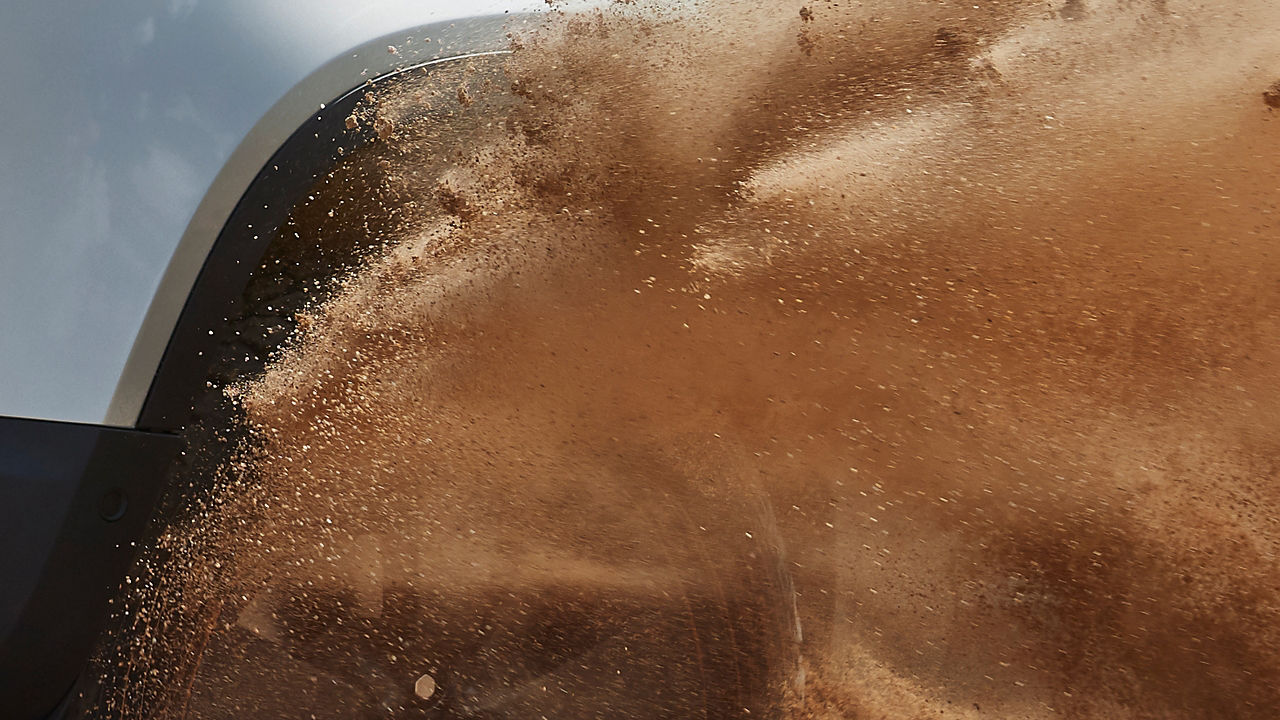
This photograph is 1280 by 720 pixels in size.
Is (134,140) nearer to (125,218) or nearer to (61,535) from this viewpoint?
(125,218)

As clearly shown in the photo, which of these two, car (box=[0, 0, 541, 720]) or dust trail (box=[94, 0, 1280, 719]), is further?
car (box=[0, 0, 541, 720])

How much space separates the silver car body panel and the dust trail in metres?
0.16

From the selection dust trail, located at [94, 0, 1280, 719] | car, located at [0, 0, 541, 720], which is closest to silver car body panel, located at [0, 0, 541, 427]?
car, located at [0, 0, 541, 720]

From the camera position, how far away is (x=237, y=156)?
3.94 feet

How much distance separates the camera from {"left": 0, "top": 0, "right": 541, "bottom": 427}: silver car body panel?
117 cm

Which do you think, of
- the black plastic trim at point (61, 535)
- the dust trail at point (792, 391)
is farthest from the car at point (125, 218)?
the dust trail at point (792, 391)

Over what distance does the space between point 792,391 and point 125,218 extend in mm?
1255

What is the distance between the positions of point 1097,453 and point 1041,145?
0.52m

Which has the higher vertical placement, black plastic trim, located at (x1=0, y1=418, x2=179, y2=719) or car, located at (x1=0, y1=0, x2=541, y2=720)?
car, located at (x1=0, y1=0, x2=541, y2=720)

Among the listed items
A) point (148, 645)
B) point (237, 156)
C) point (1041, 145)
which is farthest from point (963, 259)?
point (148, 645)

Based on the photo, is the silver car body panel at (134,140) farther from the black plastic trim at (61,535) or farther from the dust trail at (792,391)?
the dust trail at (792,391)

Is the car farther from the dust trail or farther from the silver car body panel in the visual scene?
the dust trail

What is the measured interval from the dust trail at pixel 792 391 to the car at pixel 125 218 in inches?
5.5

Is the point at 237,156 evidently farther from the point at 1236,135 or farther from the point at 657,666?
the point at 1236,135
